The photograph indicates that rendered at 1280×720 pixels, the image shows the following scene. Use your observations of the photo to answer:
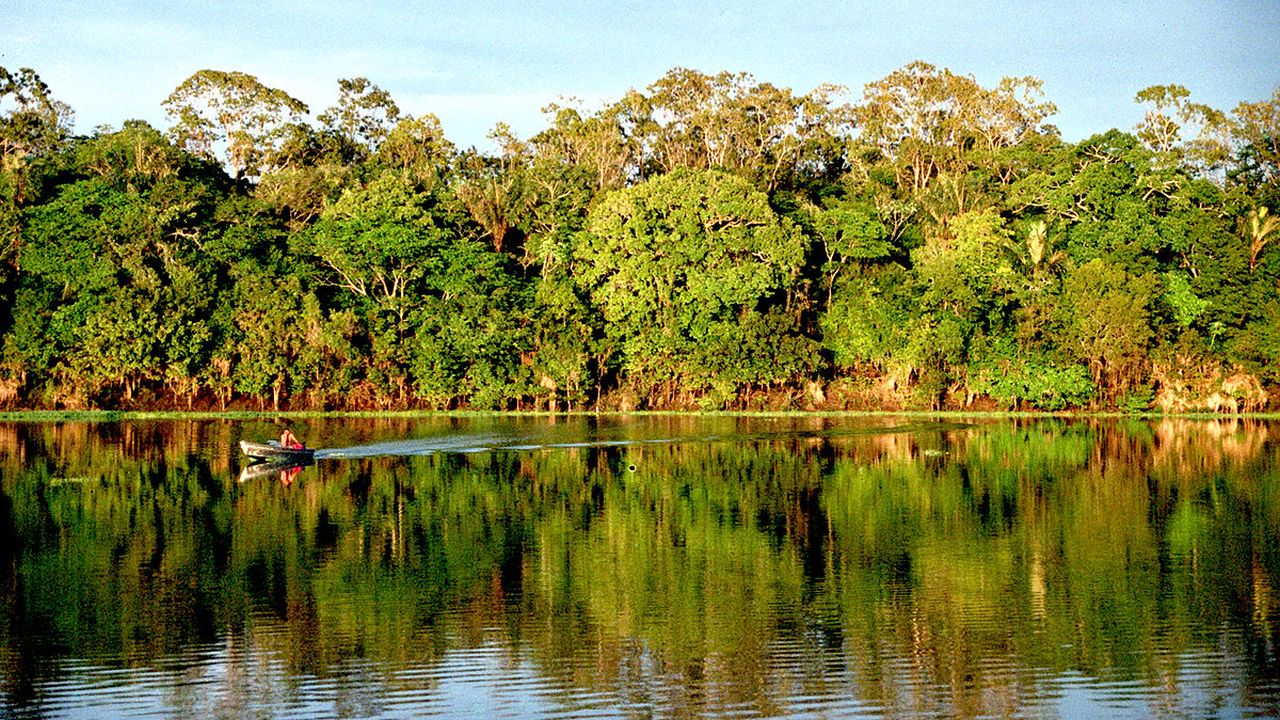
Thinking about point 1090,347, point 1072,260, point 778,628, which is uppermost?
point 1072,260

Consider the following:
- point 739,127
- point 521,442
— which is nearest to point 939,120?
point 739,127

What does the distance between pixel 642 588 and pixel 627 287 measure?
40.2 m

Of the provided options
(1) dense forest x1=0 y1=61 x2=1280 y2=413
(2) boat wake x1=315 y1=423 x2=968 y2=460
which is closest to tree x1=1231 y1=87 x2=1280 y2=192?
(1) dense forest x1=0 y1=61 x2=1280 y2=413

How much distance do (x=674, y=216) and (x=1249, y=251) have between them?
78.3 feet

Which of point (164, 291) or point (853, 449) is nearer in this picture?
point (853, 449)

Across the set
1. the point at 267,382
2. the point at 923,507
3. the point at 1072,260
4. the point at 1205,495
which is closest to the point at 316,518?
the point at 923,507

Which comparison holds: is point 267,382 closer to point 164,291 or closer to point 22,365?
point 164,291

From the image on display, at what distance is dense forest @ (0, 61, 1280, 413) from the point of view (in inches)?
2197

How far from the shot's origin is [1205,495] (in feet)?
95.5

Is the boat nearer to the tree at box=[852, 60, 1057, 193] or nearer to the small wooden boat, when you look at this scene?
the small wooden boat

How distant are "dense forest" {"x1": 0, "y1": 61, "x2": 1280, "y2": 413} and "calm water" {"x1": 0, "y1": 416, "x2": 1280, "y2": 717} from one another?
2010 cm

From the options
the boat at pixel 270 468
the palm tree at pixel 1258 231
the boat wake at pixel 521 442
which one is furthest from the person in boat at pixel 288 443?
the palm tree at pixel 1258 231

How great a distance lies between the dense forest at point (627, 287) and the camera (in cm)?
5581

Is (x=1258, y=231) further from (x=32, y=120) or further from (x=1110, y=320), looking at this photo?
(x=32, y=120)
